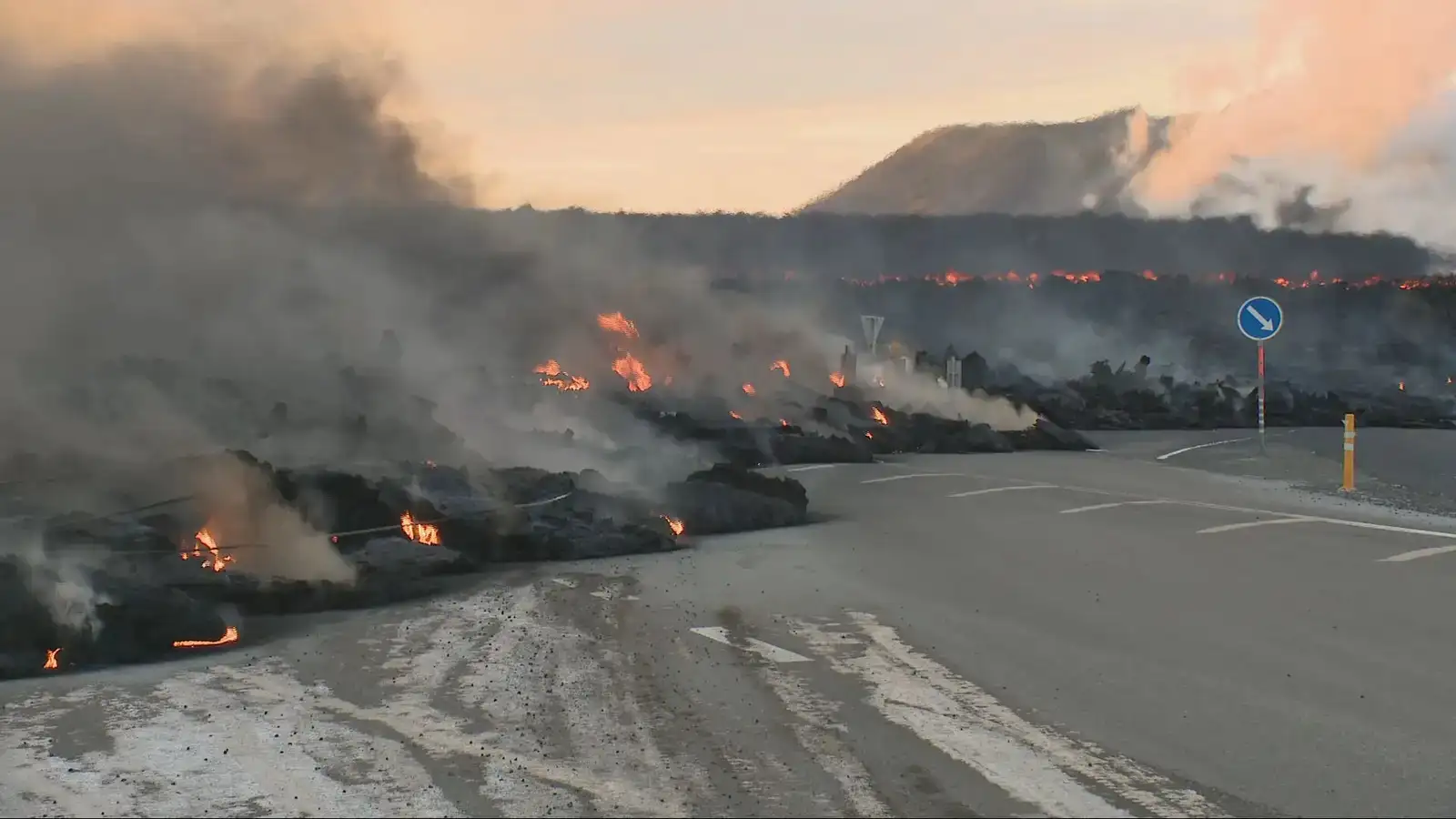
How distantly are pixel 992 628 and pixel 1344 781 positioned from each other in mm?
4268

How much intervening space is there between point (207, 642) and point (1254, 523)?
11397 millimetres

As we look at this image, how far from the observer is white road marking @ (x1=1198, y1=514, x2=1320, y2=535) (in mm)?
16609

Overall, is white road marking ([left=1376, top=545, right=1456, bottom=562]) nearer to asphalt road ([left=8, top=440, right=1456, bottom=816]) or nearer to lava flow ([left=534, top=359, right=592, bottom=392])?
asphalt road ([left=8, top=440, right=1456, bottom=816])

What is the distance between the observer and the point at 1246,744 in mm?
7270

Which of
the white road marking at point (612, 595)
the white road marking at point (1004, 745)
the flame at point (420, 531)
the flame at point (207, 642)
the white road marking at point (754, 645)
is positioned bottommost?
the white road marking at point (612, 595)

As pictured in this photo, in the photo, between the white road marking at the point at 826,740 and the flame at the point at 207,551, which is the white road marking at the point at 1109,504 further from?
the white road marking at the point at 826,740

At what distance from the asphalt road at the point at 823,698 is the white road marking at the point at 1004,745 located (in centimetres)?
2

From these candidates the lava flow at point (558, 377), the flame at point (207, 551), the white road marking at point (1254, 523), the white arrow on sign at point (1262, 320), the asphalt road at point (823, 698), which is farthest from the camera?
the lava flow at point (558, 377)

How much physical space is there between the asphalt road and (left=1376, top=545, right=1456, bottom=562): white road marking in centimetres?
8

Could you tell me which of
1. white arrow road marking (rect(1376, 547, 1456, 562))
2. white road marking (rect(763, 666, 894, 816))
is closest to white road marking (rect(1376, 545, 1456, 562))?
white arrow road marking (rect(1376, 547, 1456, 562))

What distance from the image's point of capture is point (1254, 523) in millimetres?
17219

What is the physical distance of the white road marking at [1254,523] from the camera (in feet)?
54.5

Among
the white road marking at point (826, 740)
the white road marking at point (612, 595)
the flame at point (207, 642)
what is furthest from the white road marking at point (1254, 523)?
the flame at point (207, 642)

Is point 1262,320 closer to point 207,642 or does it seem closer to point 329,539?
point 329,539
